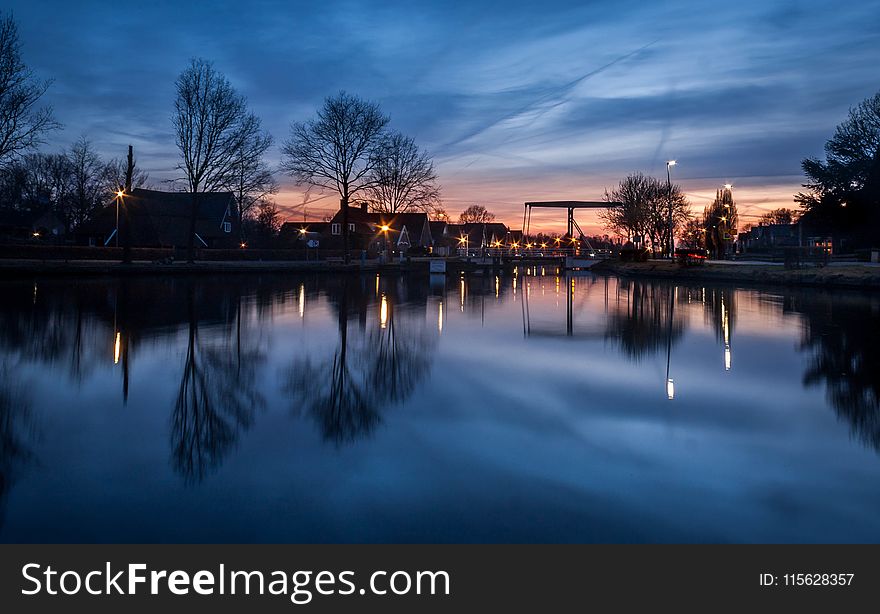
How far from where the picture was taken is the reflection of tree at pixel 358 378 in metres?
7.78

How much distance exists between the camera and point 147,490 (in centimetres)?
537

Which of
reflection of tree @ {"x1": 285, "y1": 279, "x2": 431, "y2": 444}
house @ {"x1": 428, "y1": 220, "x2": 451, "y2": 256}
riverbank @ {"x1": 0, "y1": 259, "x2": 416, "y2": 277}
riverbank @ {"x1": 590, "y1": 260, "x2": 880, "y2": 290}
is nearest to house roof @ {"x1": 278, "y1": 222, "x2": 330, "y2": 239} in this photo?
house @ {"x1": 428, "y1": 220, "x2": 451, "y2": 256}

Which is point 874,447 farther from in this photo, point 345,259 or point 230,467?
point 345,259

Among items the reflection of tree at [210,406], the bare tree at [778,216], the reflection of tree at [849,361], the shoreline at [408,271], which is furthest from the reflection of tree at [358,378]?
the bare tree at [778,216]

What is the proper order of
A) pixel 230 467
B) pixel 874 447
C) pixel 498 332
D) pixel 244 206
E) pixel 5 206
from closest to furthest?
pixel 230 467 → pixel 874 447 → pixel 498 332 → pixel 244 206 → pixel 5 206

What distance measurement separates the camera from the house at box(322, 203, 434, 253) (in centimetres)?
9662

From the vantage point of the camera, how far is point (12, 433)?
272 inches

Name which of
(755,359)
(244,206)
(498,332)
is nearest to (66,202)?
(244,206)

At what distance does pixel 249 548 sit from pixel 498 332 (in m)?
12.8

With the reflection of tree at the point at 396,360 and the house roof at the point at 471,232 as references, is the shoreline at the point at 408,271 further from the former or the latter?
the house roof at the point at 471,232

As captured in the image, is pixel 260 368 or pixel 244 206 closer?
pixel 260 368

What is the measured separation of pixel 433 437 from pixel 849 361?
9169mm

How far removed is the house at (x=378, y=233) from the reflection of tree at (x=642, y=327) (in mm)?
61297

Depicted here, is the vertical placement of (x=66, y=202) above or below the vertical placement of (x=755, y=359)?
above
